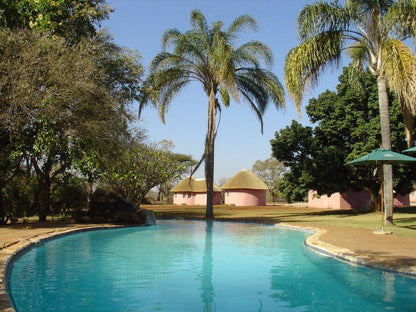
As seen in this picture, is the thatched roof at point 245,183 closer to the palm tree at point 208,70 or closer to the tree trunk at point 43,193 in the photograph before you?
the palm tree at point 208,70

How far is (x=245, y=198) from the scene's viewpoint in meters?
43.5

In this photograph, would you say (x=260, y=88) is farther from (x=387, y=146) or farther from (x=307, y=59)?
(x=387, y=146)

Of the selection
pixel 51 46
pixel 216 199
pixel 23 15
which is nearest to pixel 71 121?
pixel 51 46

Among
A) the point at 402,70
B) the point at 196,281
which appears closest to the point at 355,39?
the point at 402,70

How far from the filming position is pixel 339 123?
2280cm

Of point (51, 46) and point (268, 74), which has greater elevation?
point (268, 74)

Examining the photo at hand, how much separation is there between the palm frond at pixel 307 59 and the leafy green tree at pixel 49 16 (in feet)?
23.8

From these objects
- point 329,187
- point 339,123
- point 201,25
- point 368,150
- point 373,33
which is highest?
point 201,25

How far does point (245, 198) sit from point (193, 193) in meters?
7.89

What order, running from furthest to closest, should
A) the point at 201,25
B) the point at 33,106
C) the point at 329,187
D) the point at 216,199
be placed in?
the point at 216,199
the point at 329,187
the point at 201,25
the point at 33,106

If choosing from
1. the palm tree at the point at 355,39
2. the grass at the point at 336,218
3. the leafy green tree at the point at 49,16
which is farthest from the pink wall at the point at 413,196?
the leafy green tree at the point at 49,16

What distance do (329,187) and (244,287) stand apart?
1640 centimetres

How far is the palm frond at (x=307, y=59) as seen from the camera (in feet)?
46.6

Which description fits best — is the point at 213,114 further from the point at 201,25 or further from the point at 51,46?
the point at 51,46
